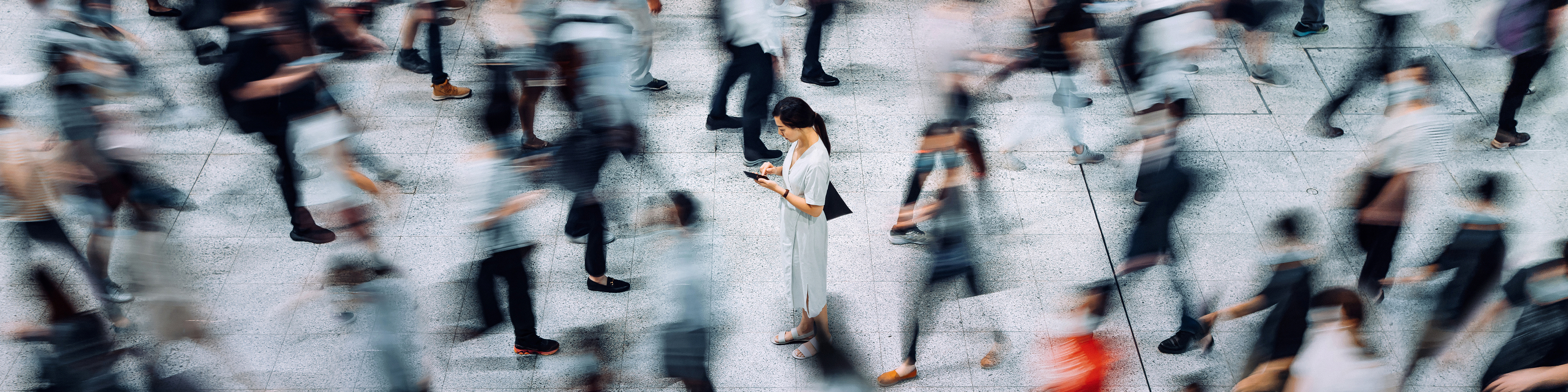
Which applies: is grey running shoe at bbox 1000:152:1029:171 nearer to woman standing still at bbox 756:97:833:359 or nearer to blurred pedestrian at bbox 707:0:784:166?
blurred pedestrian at bbox 707:0:784:166

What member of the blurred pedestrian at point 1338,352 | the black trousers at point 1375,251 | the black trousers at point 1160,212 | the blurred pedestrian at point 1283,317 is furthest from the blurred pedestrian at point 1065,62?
the blurred pedestrian at point 1338,352

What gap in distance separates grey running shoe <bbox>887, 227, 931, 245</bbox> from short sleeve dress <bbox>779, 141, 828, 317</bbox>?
108 cm

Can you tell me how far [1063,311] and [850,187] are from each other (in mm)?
1597

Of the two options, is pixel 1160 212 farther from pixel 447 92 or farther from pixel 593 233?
pixel 447 92

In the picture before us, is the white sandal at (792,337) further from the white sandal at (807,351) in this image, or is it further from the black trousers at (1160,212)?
the black trousers at (1160,212)

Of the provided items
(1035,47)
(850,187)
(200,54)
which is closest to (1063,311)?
(850,187)

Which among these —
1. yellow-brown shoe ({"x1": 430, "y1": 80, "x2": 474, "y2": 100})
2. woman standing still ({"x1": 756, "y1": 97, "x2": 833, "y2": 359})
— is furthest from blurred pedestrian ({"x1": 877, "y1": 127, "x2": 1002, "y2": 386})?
yellow-brown shoe ({"x1": 430, "y1": 80, "x2": 474, "y2": 100})

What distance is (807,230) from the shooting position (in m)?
4.59

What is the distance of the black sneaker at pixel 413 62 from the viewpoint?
24.2 ft

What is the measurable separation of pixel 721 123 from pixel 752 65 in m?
0.69

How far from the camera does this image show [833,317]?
5477mm

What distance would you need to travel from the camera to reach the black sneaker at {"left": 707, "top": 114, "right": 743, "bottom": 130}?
22.6ft

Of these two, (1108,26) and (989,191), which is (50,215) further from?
(1108,26)

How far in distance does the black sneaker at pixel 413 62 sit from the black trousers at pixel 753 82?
93.7 inches
